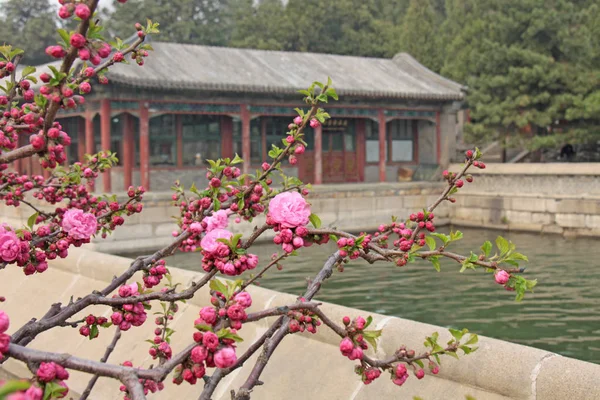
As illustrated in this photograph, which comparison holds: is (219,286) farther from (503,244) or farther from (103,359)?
(103,359)

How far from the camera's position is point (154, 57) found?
18.5 metres

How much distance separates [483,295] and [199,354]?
835 centimetres

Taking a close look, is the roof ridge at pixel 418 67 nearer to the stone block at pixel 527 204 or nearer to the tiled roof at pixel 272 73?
the tiled roof at pixel 272 73

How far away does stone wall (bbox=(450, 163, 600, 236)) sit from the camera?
53.9 ft

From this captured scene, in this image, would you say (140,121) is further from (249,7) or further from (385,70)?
(249,7)

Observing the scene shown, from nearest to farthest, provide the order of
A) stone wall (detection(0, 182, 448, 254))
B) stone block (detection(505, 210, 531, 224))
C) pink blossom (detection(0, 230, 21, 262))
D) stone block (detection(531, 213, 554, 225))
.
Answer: pink blossom (detection(0, 230, 21, 262))
stone wall (detection(0, 182, 448, 254))
stone block (detection(531, 213, 554, 225))
stone block (detection(505, 210, 531, 224))

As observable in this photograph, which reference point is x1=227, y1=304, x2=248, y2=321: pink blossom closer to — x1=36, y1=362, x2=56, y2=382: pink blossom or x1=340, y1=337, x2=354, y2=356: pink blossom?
x1=340, y1=337, x2=354, y2=356: pink blossom

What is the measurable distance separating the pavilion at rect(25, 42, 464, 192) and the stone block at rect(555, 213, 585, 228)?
5.69m

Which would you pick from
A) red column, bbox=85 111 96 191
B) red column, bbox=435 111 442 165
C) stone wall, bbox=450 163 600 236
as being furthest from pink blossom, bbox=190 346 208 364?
red column, bbox=435 111 442 165

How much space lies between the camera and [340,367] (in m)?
3.62

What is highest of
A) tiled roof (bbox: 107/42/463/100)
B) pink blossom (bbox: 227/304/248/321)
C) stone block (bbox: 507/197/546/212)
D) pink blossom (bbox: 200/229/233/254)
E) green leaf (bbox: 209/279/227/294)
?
tiled roof (bbox: 107/42/463/100)

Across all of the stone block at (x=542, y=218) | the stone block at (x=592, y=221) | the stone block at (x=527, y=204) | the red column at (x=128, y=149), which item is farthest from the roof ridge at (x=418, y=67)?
the red column at (x=128, y=149)

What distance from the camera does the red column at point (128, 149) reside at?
18.1 m

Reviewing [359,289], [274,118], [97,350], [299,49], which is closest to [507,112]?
[274,118]
